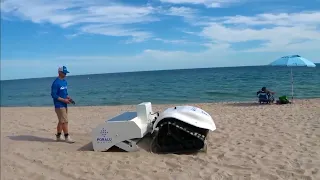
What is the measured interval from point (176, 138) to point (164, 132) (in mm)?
245

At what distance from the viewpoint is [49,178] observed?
4812 mm

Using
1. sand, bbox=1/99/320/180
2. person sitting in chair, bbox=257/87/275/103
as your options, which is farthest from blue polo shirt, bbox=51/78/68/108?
person sitting in chair, bbox=257/87/275/103

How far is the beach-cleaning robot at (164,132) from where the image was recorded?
19.1ft

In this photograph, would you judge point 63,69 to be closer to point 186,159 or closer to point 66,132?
point 66,132

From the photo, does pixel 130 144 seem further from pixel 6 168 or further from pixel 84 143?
pixel 6 168

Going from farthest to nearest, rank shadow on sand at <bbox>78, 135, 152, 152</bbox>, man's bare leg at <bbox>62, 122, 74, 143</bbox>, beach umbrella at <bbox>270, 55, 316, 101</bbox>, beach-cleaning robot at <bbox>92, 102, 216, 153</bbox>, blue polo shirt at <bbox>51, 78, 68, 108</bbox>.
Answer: beach umbrella at <bbox>270, 55, 316, 101</bbox>, man's bare leg at <bbox>62, 122, 74, 143</bbox>, blue polo shirt at <bbox>51, 78, 68, 108</bbox>, shadow on sand at <bbox>78, 135, 152, 152</bbox>, beach-cleaning robot at <bbox>92, 102, 216, 153</bbox>

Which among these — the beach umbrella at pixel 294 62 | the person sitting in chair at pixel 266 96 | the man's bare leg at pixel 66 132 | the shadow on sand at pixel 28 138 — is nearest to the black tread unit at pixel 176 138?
the man's bare leg at pixel 66 132

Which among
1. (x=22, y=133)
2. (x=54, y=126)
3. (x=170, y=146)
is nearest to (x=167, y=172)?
(x=170, y=146)

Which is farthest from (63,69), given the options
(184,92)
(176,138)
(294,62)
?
(184,92)

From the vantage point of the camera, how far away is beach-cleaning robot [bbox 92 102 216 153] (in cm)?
584

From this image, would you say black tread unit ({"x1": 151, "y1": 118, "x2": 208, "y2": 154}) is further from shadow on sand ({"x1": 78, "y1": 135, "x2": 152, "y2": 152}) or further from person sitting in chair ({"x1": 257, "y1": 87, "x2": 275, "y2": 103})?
person sitting in chair ({"x1": 257, "y1": 87, "x2": 275, "y2": 103})

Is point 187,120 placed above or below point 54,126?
above

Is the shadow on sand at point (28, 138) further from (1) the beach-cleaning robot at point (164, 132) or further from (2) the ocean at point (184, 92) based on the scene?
(2) the ocean at point (184, 92)

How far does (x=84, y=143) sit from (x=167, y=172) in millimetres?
2714
